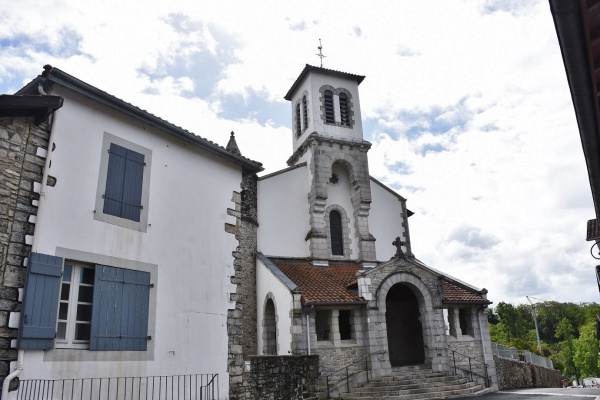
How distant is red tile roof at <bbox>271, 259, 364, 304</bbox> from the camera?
15.8m

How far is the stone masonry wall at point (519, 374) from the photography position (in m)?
18.9

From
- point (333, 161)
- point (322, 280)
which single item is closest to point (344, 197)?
point (333, 161)

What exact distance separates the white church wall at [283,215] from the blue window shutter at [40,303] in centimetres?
1177

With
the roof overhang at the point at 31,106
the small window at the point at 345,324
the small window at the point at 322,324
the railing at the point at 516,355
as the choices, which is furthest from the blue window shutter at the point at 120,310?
the railing at the point at 516,355

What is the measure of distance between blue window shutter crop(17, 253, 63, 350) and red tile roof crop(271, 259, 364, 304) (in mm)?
9151

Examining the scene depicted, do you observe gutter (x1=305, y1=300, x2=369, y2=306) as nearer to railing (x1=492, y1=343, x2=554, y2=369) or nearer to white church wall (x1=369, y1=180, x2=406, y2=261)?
white church wall (x1=369, y1=180, x2=406, y2=261)

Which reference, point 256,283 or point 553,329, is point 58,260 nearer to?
point 256,283

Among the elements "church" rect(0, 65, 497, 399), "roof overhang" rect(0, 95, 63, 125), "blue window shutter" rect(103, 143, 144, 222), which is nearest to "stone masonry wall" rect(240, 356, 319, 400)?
"church" rect(0, 65, 497, 399)

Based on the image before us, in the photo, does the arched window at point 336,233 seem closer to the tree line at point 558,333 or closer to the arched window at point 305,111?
the arched window at point 305,111

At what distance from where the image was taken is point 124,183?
28.8ft

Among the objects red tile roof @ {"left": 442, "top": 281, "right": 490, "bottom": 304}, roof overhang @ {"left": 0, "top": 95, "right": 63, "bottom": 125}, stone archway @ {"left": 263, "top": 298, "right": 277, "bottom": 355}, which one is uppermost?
roof overhang @ {"left": 0, "top": 95, "right": 63, "bottom": 125}

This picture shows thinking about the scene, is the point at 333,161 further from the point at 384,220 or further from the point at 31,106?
the point at 31,106

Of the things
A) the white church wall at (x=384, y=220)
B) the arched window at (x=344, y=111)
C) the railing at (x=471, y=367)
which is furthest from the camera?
the arched window at (x=344, y=111)

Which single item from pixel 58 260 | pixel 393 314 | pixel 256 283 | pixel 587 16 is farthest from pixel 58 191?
pixel 393 314
